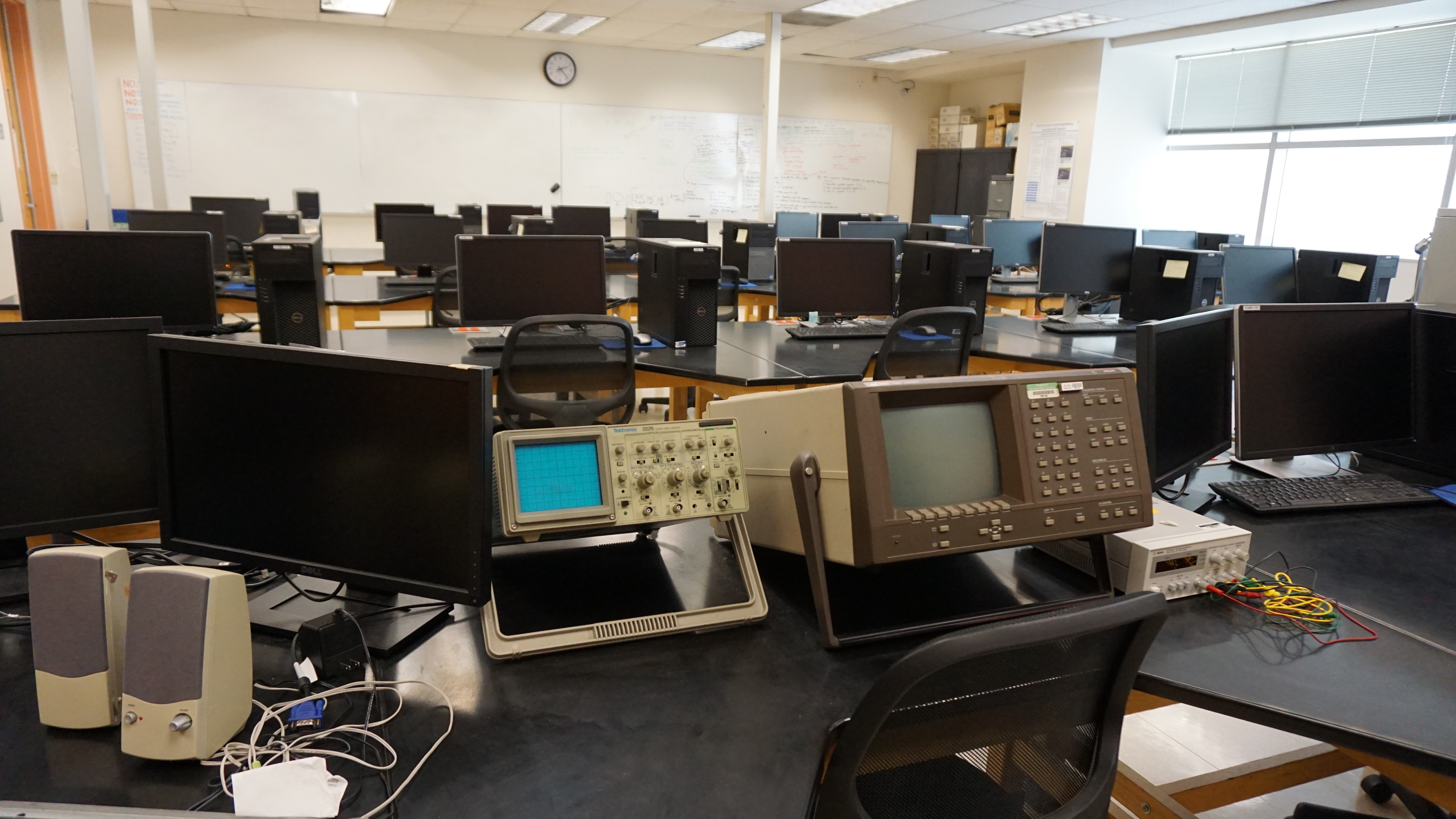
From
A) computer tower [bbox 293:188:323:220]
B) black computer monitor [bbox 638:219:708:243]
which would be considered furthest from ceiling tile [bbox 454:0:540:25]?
black computer monitor [bbox 638:219:708:243]

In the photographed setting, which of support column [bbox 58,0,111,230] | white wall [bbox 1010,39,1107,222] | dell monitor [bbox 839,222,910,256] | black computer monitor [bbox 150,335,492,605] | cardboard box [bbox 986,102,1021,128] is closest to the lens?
black computer monitor [bbox 150,335,492,605]

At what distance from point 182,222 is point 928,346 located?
4182mm

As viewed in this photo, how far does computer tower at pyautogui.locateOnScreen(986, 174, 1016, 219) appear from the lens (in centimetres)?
901

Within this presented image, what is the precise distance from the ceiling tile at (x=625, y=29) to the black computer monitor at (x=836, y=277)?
447 centimetres

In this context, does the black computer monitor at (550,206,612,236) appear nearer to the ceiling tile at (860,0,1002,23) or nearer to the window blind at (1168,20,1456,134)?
the ceiling tile at (860,0,1002,23)

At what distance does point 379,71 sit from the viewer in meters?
8.26

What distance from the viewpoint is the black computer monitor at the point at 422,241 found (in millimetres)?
5160

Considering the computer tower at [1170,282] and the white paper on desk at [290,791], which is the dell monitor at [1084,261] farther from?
the white paper on desk at [290,791]

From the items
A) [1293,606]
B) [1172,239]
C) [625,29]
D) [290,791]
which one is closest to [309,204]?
[625,29]

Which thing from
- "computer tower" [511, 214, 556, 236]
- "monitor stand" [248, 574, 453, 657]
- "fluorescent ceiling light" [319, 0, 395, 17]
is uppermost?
"fluorescent ceiling light" [319, 0, 395, 17]

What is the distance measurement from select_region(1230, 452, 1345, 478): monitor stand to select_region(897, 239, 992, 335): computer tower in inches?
66.0

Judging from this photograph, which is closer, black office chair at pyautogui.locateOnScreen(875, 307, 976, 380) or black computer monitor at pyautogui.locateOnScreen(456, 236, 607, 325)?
black office chair at pyautogui.locateOnScreen(875, 307, 976, 380)

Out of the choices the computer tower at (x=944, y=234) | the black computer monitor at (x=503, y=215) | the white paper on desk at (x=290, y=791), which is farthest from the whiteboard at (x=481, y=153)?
the white paper on desk at (x=290, y=791)

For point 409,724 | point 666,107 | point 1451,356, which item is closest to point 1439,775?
point 409,724
